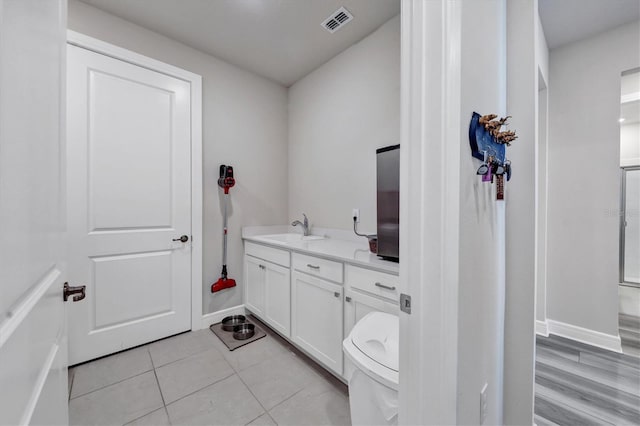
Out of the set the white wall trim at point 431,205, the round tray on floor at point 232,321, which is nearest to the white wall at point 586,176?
the white wall trim at point 431,205

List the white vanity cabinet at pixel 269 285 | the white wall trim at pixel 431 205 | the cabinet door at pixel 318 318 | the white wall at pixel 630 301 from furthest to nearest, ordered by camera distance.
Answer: the white wall at pixel 630 301, the white vanity cabinet at pixel 269 285, the cabinet door at pixel 318 318, the white wall trim at pixel 431 205

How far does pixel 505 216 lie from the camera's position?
4.02 feet

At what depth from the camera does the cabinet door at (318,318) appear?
1.71m

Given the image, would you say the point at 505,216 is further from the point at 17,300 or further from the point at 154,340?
the point at 154,340

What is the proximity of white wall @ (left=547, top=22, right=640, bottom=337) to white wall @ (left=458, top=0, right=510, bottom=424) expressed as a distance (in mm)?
1892

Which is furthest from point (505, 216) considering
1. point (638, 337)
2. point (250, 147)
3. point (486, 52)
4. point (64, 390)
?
point (638, 337)

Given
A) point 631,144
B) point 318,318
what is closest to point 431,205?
point 318,318

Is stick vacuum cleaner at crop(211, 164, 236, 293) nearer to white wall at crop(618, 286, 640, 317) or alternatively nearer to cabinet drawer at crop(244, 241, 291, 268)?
cabinet drawer at crop(244, 241, 291, 268)

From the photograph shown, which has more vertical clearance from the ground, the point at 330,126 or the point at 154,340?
the point at 330,126

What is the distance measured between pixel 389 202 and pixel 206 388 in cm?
170

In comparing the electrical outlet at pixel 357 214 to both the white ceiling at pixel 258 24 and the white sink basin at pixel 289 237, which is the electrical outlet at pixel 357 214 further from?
the white ceiling at pixel 258 24

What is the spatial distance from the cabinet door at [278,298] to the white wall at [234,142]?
0.58m

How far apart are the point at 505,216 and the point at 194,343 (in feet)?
8.18

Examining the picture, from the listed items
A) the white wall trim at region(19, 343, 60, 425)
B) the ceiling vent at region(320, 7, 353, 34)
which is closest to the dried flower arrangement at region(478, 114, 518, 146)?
the white wall trim at region(19, 343, 60, 425)
